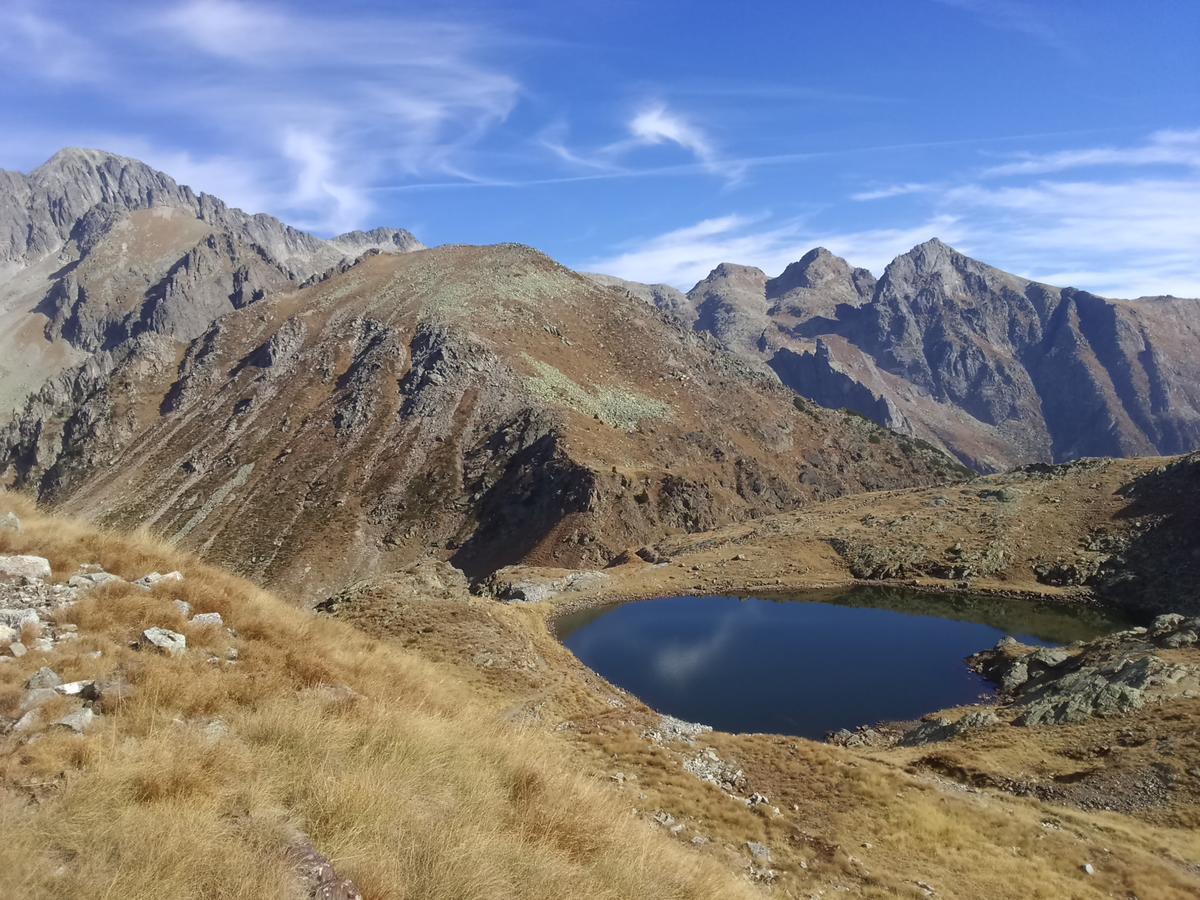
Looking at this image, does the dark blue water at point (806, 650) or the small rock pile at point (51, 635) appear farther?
the dark blue water at point (806, 650)

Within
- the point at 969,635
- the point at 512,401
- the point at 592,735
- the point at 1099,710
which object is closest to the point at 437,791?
the point at 592,735

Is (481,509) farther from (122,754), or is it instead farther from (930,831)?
(122,754)

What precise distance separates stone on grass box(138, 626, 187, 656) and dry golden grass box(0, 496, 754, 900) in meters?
0.29

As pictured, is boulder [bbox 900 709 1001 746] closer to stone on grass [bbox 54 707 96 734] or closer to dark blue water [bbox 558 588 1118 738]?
dark blue water [bbox 558 588 1118 738]

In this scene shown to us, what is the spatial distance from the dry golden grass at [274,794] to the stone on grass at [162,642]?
11.5 inches

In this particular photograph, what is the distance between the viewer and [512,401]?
290 feet

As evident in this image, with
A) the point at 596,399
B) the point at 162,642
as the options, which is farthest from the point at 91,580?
the point at 596,399

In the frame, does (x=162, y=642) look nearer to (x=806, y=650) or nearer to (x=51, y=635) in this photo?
(x=51, y=635)

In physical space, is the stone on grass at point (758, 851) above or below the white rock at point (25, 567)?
below

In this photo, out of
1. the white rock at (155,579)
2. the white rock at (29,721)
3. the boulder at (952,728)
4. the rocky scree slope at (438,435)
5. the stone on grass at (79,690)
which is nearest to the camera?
the white rock at (29,721)

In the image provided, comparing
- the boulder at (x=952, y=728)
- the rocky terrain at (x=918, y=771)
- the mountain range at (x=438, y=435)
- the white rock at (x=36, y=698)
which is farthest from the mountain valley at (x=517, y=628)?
the mountain range at (x=438, y=435)

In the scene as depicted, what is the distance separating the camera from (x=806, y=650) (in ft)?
151

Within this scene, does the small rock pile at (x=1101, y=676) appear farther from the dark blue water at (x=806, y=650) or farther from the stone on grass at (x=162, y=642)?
the stone on grass at (x=162, y=642)

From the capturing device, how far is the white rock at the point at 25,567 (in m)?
11.4
